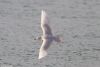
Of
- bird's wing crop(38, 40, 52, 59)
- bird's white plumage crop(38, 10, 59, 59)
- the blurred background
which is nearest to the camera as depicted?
bird's wing crop(38, 40, 52, 59)

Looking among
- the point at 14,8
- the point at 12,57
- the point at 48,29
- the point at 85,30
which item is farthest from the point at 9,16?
the point at 48,29

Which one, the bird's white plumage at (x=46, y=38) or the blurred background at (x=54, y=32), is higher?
the bird's white plumage at (x=46, y=38)

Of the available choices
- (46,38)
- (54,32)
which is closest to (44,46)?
(46,38)

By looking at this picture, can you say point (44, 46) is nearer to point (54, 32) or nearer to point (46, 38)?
point (46, 38)

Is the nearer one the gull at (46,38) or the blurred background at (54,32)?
the gull at (46,38)

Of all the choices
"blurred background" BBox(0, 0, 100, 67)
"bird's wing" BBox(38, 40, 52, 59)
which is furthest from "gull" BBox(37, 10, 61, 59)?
"blurred background" BBox(0, 0, 100, 67)

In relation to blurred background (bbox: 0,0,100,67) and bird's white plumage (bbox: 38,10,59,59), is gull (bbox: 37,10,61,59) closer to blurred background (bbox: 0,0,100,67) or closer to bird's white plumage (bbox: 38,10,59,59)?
bird's white plumage (bbox: 38,10,59,59)

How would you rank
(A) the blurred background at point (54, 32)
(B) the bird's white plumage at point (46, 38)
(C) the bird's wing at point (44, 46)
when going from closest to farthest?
1. (C) the bird's wing at point (44, 46)
2. (B) the bird's white plumage at point (46, 38)
3. (A) the blurred background at point (54, 32)

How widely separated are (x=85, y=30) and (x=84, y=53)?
2.41m

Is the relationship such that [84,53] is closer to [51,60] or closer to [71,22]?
[51,60]

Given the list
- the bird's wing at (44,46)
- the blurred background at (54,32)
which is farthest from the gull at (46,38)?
the blurred background at (54,32)

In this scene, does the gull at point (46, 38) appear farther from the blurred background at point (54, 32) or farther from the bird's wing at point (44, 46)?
the blurred background at point (54, 32)

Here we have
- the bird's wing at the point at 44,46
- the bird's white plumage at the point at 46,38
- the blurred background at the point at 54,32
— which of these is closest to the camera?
the bird's wing at the point at 44,46

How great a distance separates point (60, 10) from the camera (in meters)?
22.2
